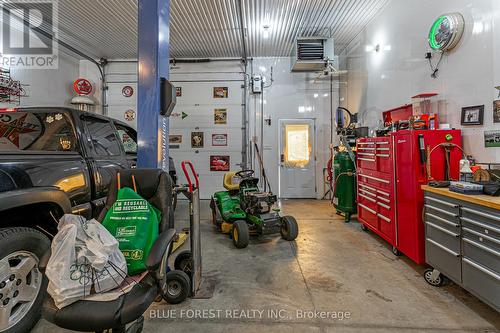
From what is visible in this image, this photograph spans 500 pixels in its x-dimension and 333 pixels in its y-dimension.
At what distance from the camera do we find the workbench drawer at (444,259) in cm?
213

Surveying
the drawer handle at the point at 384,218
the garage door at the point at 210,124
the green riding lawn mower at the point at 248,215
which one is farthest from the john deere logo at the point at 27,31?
the drawer handle at the point at 384,218

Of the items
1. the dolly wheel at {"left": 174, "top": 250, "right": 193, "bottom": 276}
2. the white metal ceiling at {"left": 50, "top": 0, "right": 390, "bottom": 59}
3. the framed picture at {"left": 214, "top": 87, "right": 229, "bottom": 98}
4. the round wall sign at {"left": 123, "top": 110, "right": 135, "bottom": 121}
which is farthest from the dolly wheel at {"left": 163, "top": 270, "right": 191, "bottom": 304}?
the round wall sign at {"left": 123, "top": 110, "right": 135, "bottom": 121}

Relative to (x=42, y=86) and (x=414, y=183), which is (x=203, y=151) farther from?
(x=414, y=183)

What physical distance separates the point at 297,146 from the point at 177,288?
205 inches

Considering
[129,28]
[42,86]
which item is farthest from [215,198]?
[42,86]

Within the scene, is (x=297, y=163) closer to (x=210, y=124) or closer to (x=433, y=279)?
(x=210, y=124)

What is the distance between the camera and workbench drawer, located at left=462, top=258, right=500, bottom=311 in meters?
1.78

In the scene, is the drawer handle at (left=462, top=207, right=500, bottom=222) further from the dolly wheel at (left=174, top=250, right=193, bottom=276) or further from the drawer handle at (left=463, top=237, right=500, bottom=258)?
the dolly wheel at (left=174, top=250, right=193, bottom=276)

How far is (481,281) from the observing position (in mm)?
1899

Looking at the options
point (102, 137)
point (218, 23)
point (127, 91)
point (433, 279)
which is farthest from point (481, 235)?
point (127, 91)

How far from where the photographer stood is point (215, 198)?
14.0 feet

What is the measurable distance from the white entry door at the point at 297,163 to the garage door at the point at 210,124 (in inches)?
46.9

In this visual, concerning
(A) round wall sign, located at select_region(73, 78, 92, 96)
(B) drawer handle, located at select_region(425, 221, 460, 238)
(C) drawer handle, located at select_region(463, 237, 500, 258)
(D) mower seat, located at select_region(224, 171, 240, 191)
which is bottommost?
(C) drawer handle, located at select_region(463, 237, 500, 258)

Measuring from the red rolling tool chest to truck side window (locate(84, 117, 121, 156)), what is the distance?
328 centimetres
